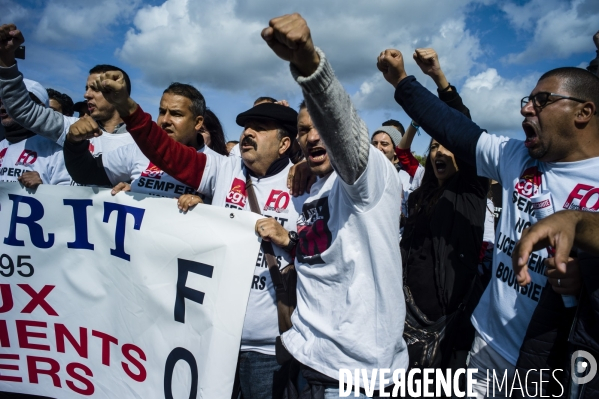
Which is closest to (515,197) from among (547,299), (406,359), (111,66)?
(547,299)

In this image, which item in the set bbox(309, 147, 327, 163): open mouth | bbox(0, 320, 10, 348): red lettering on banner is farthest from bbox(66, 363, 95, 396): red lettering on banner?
bbox(309, 147, 327, 163): open mouth

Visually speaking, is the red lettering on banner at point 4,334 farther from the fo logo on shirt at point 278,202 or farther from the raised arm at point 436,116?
the raised arm at point 436,116

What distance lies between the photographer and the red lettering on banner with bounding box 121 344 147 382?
2275mm

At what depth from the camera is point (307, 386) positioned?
1.66 m

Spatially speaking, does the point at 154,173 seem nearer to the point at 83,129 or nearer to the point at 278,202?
the point at 83,129

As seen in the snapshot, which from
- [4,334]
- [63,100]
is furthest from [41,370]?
[63,100]

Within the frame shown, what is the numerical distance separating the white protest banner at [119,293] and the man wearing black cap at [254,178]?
0.52ft

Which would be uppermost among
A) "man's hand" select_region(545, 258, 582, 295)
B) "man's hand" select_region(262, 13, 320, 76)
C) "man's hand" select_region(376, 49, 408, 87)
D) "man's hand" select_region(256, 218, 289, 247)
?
"man's hand" select_region(376, 49, 408, 87)

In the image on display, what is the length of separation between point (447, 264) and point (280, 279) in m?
1.10

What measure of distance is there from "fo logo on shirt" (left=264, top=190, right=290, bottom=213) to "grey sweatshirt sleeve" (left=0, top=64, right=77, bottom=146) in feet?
5.93

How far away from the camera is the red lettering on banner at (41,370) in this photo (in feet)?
8.30

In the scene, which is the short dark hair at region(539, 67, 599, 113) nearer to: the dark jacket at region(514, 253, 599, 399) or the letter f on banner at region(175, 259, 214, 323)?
the dark jacket at region(514, 253, 599, 399)

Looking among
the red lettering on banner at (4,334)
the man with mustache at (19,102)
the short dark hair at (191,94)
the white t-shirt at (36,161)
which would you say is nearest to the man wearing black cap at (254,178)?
the short dark hair at (191,94)

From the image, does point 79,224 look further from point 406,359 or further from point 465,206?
point 465,206
